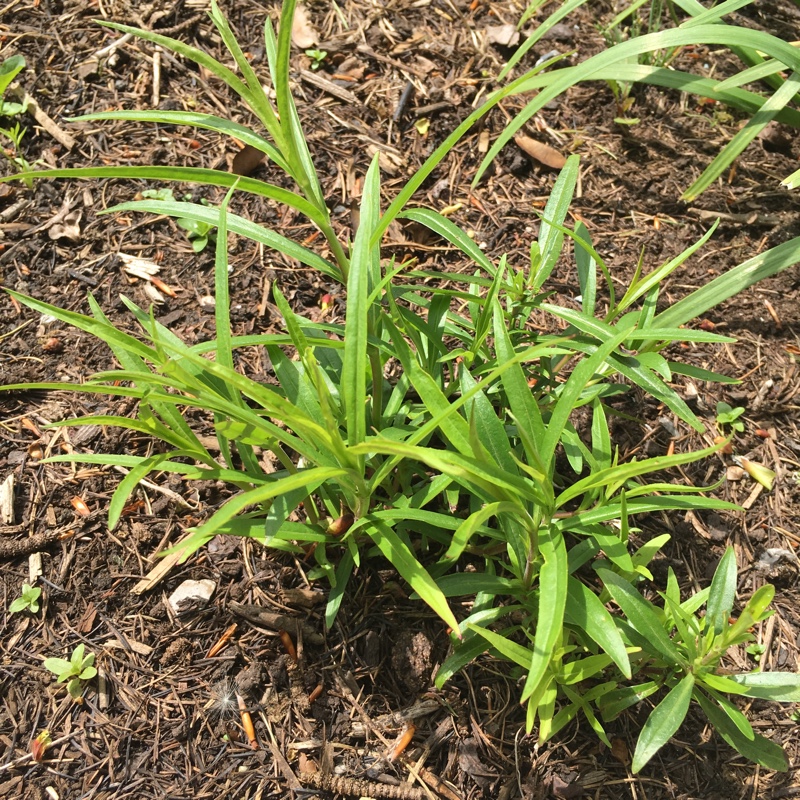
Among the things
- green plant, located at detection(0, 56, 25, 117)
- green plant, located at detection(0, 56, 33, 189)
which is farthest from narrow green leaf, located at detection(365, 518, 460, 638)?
green plant, located at detection(0, 56, 25, 117)

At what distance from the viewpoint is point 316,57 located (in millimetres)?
2650

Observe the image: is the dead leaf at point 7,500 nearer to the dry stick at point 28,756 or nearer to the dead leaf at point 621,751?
the dry stick at point 28,756

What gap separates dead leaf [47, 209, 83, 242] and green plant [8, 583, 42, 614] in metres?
1.16

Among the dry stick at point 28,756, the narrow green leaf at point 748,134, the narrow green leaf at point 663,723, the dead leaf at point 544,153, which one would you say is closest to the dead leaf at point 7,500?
the dry stick at point 28,756

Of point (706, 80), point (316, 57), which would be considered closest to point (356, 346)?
point (706, 80)

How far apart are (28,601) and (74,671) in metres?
0.23

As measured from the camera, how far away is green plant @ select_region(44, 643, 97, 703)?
65.5 inches

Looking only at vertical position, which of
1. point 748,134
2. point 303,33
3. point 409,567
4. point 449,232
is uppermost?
point 748,134

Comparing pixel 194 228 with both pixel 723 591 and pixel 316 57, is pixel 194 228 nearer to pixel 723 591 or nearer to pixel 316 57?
pixel 316 57

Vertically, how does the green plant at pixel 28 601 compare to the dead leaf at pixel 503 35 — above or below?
below

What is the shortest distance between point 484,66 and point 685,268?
1.12m

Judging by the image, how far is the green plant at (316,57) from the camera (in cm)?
264

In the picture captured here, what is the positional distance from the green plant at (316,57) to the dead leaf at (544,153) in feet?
2.75

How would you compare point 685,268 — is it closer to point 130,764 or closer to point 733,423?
point 733,423
